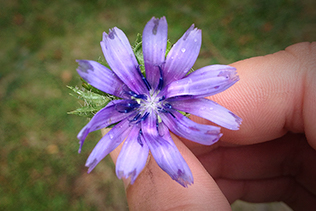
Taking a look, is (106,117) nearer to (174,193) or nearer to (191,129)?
(191,129)

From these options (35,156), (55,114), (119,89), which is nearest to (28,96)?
(55,114)

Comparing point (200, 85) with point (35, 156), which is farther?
point (35, 156)

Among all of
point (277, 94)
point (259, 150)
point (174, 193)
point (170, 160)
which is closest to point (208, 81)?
point (170, 160)

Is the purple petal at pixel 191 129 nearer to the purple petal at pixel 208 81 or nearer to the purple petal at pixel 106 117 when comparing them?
the purple petal at pixel 208 81

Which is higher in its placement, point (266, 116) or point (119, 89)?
point (119, 89)

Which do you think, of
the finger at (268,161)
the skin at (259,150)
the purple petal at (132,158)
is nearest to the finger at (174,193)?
the skin at (259,150)

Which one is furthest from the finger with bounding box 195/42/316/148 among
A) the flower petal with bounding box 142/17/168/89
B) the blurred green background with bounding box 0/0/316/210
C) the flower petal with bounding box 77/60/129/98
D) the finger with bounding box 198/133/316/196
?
the blurred green background with bounding box 0/0/316/210

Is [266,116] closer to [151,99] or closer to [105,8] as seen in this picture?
[151,99]

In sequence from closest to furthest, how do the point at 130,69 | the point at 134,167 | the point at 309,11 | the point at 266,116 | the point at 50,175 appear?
the point at 134,167 < the point at 130,69 < the point at 266,116 < the point at 50,175 < the point at 309,11
